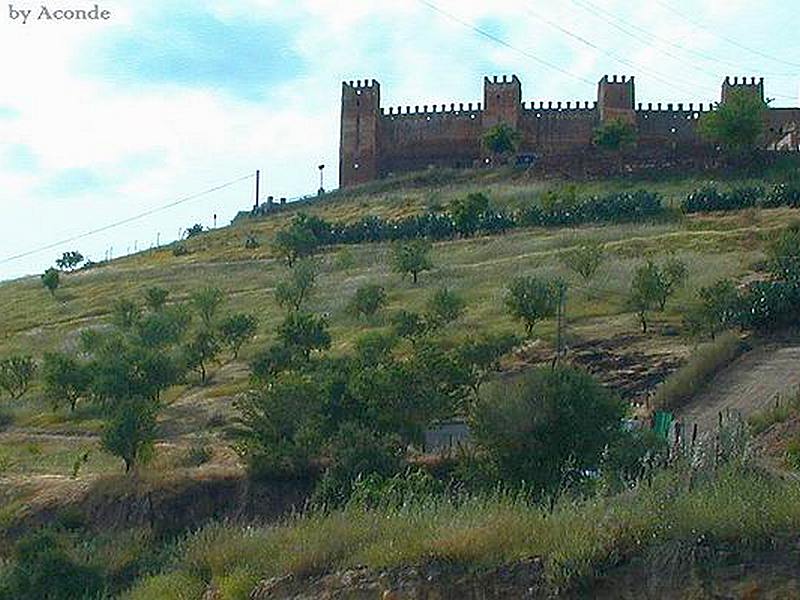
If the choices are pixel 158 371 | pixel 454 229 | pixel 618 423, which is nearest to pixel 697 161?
pixel 454 229

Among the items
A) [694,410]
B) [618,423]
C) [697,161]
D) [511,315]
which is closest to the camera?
[618,423]

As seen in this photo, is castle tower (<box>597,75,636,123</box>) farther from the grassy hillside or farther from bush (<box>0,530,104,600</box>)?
bush (<box>0,530,104,600</box>)

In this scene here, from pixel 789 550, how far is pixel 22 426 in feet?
95.1

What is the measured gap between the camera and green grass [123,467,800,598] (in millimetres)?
6371

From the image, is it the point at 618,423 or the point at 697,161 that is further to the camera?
the point at 697,161

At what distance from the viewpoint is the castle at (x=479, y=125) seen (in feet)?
232

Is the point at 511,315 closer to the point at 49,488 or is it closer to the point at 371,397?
the point at 371,397

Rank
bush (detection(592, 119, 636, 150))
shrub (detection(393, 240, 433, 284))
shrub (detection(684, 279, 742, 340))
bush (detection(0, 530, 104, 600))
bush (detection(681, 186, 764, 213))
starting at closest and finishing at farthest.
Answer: bush (detection(0, 530, 104, 600)), shrub (detection(684, 279, 742, 340)), shrub (detection(393, 240, 433, 284)), bush (detection(681, 186, 764, 213)), bush (detection(592, 119, 636, 150))

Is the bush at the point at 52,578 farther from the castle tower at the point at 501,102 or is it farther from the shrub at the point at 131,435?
the castle tower at the point at 501,102

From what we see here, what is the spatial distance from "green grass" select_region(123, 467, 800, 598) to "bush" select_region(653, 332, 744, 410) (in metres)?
16.5

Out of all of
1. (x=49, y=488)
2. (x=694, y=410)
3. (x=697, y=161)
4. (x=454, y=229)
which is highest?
(x=697, y=161)

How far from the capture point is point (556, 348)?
3092cm

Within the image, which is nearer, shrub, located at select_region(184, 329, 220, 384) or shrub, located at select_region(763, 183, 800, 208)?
shrub, located at select_region(184, 329, 220, 384)

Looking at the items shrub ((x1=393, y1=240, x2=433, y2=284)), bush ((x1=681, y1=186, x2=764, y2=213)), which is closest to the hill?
shrub ((x1=393, y1=240, x2=433, y2=284))
